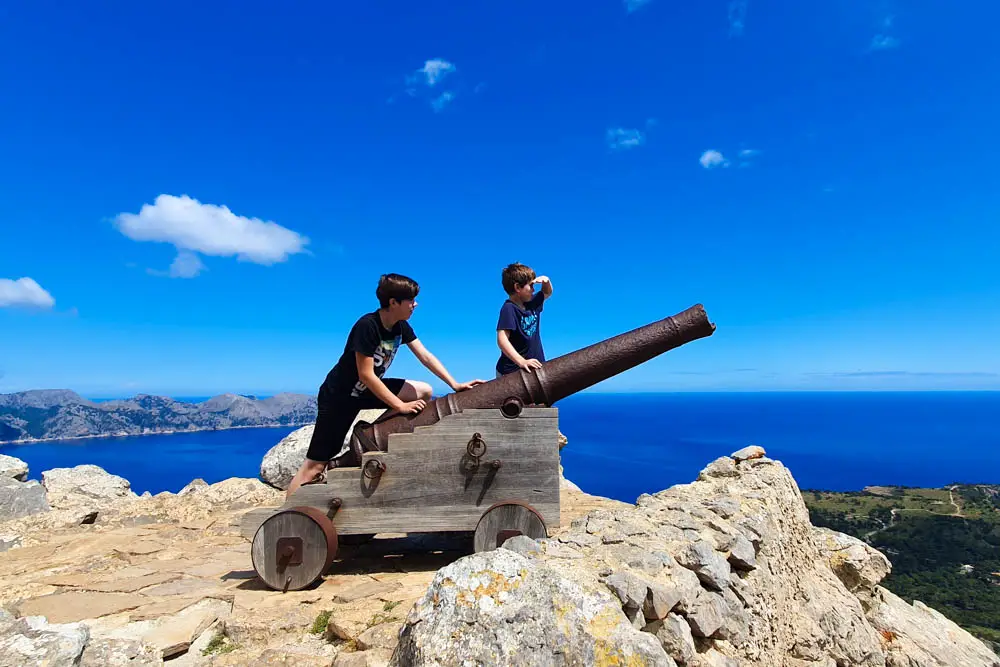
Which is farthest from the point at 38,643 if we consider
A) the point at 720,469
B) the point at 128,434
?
the point at 128,434

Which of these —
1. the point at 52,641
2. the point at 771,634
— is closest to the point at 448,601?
the point at 52,641

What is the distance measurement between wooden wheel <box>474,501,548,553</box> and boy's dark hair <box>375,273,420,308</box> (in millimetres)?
1684

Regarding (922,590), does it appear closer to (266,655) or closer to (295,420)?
(266,655)

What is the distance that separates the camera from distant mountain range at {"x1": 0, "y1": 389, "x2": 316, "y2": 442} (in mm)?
74188

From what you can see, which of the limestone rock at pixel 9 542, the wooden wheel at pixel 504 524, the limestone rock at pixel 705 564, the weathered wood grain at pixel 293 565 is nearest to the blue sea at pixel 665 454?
the limestone rock at pixel 9 542

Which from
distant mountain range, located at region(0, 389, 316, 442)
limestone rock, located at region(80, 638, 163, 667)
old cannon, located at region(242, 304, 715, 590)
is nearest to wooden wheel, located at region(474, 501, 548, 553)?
old cannon, located at region(242, 304, 715, 590)

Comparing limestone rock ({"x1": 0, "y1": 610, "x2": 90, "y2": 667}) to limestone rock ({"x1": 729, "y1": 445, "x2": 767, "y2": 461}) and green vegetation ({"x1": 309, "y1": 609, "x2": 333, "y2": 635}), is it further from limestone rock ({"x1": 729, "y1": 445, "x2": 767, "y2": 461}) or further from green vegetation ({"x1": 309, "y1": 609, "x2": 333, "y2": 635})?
limestone rock ({"x1": 729, "y1": 445, "x2": 767, "y2": 461})

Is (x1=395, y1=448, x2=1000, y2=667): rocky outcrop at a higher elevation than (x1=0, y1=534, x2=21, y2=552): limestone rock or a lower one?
higher

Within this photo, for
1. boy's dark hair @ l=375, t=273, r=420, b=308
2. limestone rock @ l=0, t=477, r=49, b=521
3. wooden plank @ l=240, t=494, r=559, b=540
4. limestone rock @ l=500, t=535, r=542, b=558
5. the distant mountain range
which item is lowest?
the distant mountain range

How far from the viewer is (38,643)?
211 cm

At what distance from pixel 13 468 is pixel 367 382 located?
22.8ft

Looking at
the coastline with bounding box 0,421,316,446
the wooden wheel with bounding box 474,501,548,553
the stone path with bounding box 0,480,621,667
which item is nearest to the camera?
the stone path with bounding box 0,480,621,667

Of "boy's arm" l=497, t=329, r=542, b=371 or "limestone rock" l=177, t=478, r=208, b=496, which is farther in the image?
"limestone rock" l=177, t=478, r=208, b=496

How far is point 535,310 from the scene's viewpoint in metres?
5.36
